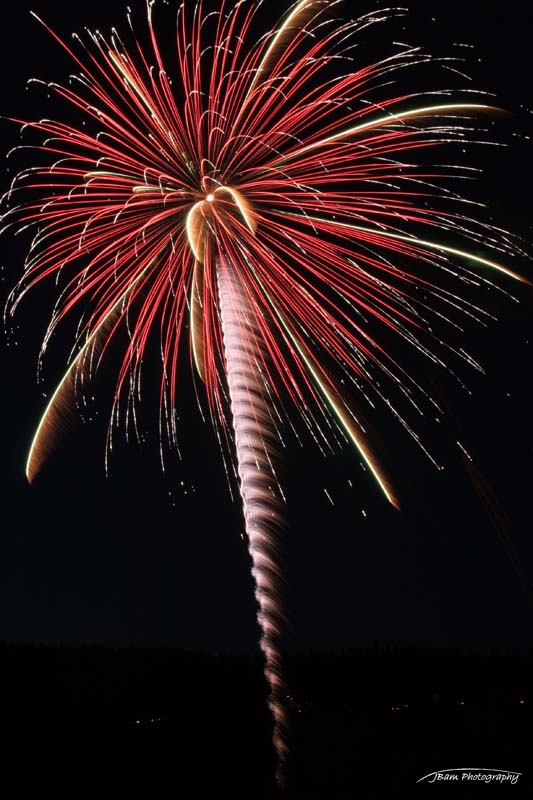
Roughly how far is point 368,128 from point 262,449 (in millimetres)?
4525

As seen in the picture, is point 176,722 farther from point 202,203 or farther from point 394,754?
point 202,203

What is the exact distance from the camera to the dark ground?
1129 cm

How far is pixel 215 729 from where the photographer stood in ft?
43.6

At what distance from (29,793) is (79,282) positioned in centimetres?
698

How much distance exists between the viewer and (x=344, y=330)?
1152cm

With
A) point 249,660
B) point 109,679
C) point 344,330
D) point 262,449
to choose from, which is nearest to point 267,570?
point 262,449

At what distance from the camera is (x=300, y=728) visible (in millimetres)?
14016

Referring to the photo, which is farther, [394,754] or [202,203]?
[394,754]

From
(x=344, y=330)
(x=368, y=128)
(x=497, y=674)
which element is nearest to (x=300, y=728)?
(x=497, y=674)

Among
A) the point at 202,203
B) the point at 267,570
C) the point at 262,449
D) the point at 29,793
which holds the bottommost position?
the point at 29,793

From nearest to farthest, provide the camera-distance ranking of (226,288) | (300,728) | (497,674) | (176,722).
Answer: (226,288), (176,722), (300,728), (497,674)

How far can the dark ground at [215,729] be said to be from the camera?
11.3 metres

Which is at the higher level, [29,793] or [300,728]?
[300,728]

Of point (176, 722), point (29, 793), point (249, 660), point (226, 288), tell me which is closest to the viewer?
point (29, 793)
